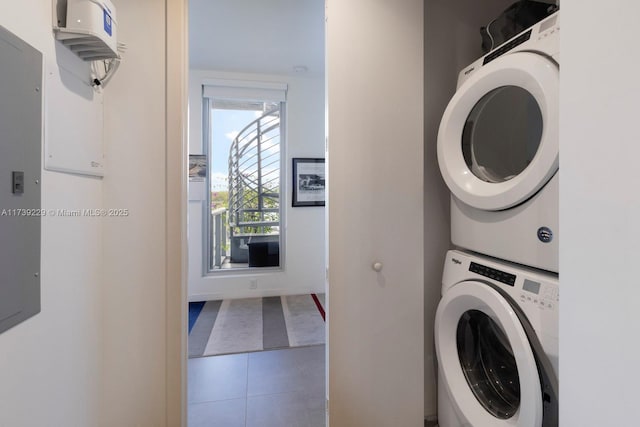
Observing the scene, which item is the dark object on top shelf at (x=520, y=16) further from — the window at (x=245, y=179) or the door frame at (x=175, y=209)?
the window at (x=245, y=179)

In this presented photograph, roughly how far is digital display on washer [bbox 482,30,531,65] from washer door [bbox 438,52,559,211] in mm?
86

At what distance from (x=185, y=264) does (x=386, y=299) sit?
982mm

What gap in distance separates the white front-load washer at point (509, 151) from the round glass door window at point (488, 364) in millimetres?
337

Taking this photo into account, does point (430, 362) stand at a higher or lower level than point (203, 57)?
lower

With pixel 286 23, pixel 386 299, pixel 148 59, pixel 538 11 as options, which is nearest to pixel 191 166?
pixel 286 23

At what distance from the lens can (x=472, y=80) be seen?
3.64 feet

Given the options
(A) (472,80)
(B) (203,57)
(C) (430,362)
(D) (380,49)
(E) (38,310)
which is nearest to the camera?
(E) (38,310)

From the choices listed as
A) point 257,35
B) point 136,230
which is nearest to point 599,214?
point 136,230

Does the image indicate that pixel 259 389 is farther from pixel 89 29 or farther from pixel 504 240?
pixel 89 29

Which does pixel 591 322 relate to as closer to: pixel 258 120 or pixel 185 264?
pixel 185 264

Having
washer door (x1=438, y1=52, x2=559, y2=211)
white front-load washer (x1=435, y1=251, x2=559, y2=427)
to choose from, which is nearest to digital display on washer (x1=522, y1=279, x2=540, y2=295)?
white front-load washer (x1=435, y1=251, x2=559, y2=427)

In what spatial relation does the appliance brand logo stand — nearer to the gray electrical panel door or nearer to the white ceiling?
the gray electrical panel door

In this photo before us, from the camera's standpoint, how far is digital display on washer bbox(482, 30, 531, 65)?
982 millimetres

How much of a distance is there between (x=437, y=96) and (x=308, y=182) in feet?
7.21
